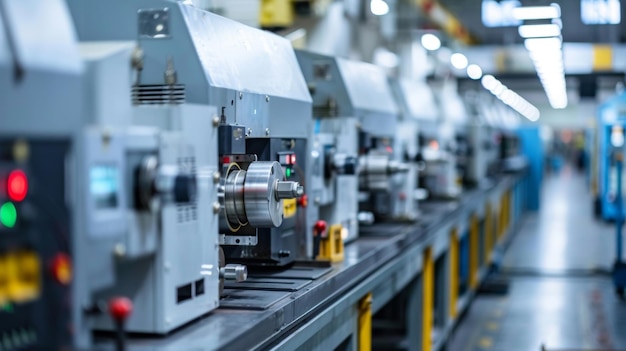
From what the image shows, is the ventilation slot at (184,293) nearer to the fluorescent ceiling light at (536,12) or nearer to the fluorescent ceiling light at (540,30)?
the fluorescent ceiling light at (536,12)

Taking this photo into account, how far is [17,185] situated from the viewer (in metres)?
1.47

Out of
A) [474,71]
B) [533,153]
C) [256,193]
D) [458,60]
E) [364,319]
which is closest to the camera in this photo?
[256,193]

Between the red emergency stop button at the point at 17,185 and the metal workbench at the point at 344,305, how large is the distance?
0.54 metres

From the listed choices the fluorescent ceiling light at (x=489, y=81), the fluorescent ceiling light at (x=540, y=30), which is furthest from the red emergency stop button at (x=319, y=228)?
the fluorescent ceiling light at (x=489, y=81)

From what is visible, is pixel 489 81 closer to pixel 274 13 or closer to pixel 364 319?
pixel 274 13

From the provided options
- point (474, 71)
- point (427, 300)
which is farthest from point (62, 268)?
point (474, 71)

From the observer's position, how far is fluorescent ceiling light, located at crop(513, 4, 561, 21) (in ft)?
30.7

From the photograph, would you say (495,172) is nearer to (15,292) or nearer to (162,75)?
(162,75)

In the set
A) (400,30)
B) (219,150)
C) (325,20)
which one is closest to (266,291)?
(219,150)

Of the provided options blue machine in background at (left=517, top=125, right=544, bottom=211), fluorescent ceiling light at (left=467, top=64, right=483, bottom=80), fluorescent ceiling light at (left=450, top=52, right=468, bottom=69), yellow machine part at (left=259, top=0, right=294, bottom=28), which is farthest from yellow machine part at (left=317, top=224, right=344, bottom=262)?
blue machine in background at (left=517, top=125, right=544, bottom=211)

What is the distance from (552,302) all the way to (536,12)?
344 centimetres

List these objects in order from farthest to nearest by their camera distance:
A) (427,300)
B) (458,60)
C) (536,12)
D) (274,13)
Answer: (458,60) < (536,12) < (274,13) < (427,300)

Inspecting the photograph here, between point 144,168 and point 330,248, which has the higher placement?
point 144,168

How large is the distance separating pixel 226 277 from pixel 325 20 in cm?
349
